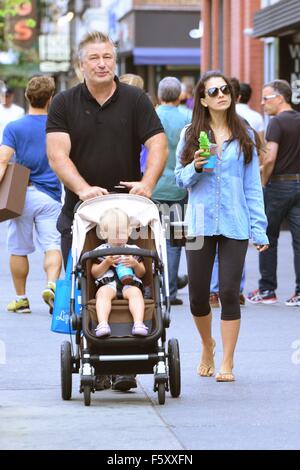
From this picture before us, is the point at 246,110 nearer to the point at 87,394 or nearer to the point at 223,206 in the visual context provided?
the point at 223,206

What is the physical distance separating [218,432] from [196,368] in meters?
2.22

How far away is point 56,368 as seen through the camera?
899 centimetres

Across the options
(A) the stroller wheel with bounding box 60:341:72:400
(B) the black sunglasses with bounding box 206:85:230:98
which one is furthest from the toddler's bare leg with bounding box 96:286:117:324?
(B) the black sunglasses with bounding box 206:85:230:98

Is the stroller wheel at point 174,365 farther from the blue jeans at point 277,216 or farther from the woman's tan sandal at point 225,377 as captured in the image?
the blue jeans at point 277,216

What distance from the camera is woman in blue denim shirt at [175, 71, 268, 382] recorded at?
27.2 ft

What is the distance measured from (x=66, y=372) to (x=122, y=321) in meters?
0.42

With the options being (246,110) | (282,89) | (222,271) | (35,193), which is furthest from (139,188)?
(246,110)

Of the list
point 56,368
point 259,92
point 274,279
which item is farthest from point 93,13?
point 56,368

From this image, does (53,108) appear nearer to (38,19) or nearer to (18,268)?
(18,268)

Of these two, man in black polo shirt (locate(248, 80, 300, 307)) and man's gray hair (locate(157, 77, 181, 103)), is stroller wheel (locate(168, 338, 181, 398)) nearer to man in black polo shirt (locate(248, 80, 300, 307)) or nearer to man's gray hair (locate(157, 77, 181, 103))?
man in black polo shirt (locate(248, 80, 300, 307))

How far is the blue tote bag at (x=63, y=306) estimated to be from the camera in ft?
25.7

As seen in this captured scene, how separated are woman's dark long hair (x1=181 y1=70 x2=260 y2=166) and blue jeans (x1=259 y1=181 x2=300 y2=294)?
4026mm

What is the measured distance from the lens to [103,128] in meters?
7.85

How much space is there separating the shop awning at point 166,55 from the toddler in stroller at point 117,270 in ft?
90.6
